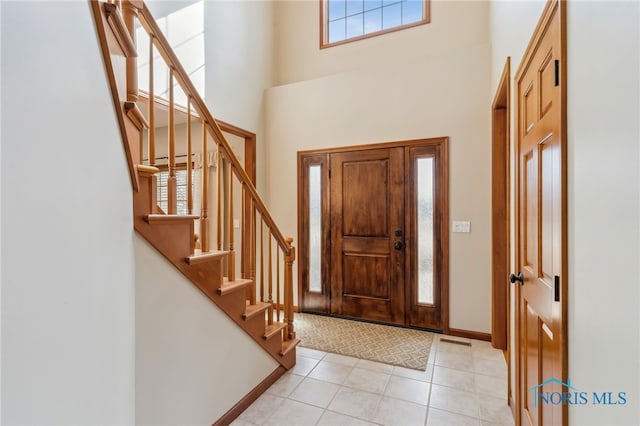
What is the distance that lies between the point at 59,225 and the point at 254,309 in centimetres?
149

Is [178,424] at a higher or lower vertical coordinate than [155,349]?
lower

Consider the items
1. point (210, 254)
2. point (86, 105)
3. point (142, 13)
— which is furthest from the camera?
point (210, 254)

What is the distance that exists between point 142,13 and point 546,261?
2.01m

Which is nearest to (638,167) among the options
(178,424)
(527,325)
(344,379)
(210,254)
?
(527,325)

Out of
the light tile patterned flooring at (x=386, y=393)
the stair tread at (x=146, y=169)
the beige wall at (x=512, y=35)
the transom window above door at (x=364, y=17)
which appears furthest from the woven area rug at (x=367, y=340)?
the transom window above door at (x=364, y=17)

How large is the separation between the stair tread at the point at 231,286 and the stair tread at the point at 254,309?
7.1 inches

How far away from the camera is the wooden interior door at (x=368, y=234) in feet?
11.3

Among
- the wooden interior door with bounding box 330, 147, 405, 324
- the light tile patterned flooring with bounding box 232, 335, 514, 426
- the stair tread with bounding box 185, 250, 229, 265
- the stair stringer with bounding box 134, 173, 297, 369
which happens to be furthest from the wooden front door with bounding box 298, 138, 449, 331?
the stair tread with bounding box 185, 250, 229, 265

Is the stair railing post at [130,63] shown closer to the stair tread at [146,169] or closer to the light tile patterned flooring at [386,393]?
the stair tread at [146,169]

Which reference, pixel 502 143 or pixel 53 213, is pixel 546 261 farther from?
pixel 502 143

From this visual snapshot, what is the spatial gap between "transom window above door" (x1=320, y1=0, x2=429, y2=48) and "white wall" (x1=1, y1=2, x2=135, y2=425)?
3.70 meters

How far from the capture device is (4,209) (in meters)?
0.69

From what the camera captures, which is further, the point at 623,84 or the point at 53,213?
the point at 53,213

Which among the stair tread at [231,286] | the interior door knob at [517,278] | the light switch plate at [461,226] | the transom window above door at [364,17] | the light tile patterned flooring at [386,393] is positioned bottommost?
the light tile patterned flooring at [386,393]
